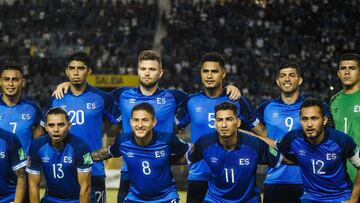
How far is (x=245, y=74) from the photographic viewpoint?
2112 centimetres

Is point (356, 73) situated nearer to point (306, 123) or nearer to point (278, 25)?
point (306, 123)

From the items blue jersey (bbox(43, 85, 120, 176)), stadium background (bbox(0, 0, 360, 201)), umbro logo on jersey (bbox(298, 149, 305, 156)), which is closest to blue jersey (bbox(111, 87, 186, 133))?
blue jersey (bbox(43, 85, 120, 176))

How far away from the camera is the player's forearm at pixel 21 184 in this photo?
6.16 meters

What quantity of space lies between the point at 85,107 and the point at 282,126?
84.1 inches

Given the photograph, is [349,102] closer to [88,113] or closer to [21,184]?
[88,113]

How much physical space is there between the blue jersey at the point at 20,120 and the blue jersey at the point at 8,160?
454 mm

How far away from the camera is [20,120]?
22.3 ft

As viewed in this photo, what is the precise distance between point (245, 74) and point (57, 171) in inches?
610

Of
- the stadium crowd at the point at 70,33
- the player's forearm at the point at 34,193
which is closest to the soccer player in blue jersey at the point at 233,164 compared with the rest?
the player's forearm at the point at 34,193

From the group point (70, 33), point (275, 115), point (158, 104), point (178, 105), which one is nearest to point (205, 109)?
point (178, 105)

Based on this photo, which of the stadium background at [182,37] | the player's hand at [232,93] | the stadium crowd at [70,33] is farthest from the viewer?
the stadium crowd at [70,33]

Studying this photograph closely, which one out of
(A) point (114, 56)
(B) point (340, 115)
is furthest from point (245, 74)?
(B) point (340, 115)

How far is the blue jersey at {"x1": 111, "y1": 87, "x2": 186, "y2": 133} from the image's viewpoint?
670 centimetres

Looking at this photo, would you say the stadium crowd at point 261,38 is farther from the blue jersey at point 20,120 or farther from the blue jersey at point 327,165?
the blue jersey at point 327,165
